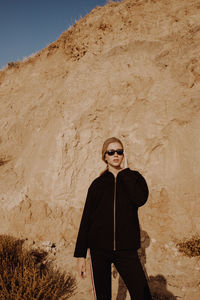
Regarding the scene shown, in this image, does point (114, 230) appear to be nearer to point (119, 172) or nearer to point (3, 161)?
point (119, 172)

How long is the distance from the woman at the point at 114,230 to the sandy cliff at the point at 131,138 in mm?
2206

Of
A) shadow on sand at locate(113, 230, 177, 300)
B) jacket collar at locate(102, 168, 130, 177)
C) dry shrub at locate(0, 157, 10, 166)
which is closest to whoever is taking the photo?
jacket collar at locate(102, 168, 130, 177)

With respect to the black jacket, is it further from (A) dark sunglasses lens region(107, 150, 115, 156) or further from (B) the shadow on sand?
(B) the shadow on sand

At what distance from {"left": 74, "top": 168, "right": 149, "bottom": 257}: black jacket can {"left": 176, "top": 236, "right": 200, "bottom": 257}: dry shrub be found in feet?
9.93

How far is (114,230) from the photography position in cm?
201

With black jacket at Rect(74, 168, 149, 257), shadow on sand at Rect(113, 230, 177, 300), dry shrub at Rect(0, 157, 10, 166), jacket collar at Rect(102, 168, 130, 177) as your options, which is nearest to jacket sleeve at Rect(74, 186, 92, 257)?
black jacket at Rect(74, 168, 149, 257)

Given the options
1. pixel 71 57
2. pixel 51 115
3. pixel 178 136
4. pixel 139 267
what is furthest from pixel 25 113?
pixel 139 267

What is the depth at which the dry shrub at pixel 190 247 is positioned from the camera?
4.26 metres

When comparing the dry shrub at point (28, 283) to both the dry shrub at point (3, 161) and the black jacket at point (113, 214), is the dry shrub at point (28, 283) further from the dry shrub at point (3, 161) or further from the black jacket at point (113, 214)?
the dry shrub at point (3, 161)

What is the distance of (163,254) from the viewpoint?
451 cm

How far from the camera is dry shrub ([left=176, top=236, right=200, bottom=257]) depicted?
4.26 m

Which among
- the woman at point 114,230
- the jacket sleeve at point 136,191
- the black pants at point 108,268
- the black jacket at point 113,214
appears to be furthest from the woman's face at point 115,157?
the black pants at point 108,268

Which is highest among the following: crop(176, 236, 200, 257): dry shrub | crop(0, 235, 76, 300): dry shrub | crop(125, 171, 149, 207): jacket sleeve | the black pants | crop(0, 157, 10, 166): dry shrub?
crop(0, 157, 10, 166): dry shrub

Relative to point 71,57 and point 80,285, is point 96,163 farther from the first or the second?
point 71,57
